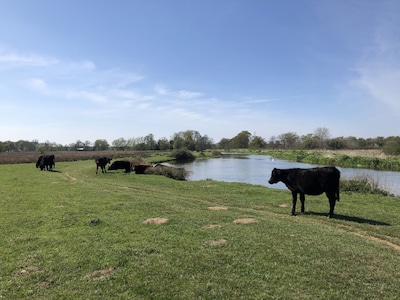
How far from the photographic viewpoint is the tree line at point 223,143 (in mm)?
99500

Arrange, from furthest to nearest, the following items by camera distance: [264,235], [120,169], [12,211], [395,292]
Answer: [120,169] < [12,211] < [264,235] < [395,292]

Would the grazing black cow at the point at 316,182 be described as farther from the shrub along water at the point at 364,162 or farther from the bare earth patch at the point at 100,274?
the shrub along water at the point at 364,162

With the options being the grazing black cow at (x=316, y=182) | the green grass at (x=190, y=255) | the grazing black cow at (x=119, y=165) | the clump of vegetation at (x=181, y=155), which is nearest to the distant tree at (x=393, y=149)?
the clump of vegetation at (x=181, y=155)

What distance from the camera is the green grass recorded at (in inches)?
200

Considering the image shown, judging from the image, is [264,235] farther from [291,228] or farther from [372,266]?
[372,266]

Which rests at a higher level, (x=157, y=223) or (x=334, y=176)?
(x=334, y=176)

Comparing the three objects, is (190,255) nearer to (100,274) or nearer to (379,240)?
(100,274)

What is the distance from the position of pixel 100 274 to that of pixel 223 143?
477 ft

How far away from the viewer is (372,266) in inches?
233

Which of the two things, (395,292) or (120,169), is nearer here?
(395,292)

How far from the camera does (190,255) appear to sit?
6512 mm

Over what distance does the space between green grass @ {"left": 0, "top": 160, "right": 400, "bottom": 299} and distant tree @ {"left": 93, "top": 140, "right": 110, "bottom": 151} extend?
128806 millimetres

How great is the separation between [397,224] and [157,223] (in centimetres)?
836

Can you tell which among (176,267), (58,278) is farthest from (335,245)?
(58,278)
